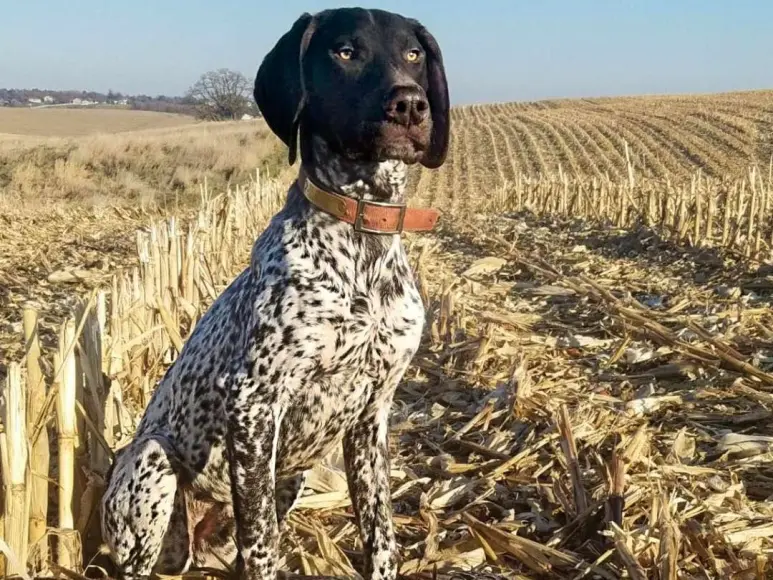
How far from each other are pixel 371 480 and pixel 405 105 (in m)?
1.55

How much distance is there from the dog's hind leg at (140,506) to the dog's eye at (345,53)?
5.65 feet

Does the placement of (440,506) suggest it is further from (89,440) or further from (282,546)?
(89,440)

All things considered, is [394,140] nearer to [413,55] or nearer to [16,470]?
[413,55]

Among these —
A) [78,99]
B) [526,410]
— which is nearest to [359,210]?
[526,410]

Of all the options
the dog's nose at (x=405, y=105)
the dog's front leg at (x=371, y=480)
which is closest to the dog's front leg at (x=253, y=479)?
the dog's front leg at (x=371, y=480)

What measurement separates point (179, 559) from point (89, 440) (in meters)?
0.70

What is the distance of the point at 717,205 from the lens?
46.8 ft

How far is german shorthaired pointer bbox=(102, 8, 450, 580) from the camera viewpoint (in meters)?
3.03

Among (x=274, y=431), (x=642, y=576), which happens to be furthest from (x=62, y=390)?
(x=642, y=576)

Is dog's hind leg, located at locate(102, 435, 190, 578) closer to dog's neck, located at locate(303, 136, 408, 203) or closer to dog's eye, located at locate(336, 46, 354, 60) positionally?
dog's neck, located at locate(303, 136, 408, 203)

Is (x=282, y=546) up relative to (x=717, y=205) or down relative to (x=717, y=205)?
down

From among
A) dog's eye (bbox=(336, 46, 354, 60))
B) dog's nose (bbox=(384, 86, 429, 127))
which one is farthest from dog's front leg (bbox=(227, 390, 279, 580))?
dog's eye (bbox=(336, 46, 354, 60))

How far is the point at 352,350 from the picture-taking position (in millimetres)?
3047

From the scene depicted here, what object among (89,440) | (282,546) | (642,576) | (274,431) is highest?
(274,431)
